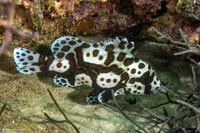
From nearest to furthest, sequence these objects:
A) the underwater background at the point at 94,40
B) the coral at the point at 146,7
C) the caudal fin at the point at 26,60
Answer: the underwater background at the point at 94,40 < the coral at the point at 146,7 < the caudal fin at the point at 26,60

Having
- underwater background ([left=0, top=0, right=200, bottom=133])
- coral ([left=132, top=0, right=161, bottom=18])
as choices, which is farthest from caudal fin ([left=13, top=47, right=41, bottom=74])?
coral ([left=132, top=0, right=161, bottom=18])

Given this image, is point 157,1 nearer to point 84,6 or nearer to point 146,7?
point 146,7

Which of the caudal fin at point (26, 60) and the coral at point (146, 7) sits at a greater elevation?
the coral at point (146, 7)

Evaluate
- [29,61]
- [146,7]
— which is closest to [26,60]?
[29,61]

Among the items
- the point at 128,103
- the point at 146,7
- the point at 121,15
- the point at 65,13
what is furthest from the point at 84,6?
the point at 128,103

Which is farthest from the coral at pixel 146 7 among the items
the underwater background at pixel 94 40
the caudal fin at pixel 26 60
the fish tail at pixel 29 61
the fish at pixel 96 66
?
the caudal fin at pixel 26 60

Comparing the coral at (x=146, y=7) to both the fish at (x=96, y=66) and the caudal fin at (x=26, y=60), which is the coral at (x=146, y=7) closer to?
the fish at (x=96, y=66)

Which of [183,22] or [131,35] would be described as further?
[131,35]

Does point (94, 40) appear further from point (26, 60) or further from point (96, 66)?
point (26, 60)
